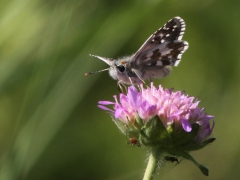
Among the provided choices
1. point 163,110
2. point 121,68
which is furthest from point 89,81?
point 163,110

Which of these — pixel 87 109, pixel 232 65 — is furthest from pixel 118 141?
pixel 232 65

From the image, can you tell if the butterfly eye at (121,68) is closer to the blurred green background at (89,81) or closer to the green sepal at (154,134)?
the blurred green background at (89,81)

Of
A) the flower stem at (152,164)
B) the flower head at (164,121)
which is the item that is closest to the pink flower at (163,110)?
the flower head at (164,121)

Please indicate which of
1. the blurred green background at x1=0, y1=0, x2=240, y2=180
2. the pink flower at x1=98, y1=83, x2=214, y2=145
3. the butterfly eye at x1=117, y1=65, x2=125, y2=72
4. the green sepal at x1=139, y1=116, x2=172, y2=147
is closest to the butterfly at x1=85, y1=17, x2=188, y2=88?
the butterfly eye at x1=117, y1=65, x2=125, y2=72

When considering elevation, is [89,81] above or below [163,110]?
above

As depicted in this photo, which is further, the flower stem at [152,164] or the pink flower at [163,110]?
the pink flower at [163,110]

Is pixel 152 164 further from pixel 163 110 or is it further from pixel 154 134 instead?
Result: pixel 163 110
